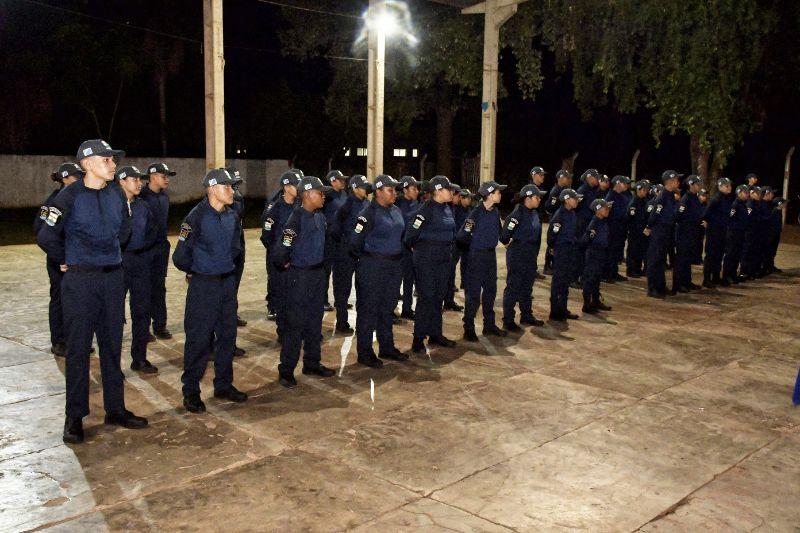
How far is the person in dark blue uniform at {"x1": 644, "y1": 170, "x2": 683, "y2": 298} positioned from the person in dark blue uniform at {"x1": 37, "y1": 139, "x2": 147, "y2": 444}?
880 centimetres

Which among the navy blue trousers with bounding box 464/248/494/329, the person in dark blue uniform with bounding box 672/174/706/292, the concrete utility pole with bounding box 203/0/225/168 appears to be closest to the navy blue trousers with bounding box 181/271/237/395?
the navy blue trousers with bounding box 464/248/494/329

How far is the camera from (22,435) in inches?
229

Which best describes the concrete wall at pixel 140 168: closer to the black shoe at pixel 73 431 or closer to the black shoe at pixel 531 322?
the black shoe at pixel 531 322

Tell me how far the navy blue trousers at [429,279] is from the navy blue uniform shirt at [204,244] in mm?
2590

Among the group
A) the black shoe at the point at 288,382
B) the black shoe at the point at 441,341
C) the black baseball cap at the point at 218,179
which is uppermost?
the black baseball cap at the point at 218,179

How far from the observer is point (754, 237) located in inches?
575

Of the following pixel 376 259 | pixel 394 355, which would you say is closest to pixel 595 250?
pixel 394 355

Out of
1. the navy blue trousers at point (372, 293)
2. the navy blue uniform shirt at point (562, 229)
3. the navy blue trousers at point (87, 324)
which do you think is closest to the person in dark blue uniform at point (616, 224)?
the navy blue uniform shirt at point (562, 229)

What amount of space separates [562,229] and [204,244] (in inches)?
207

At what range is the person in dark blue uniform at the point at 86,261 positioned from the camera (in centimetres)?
563

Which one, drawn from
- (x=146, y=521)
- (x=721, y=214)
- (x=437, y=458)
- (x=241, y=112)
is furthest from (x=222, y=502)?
(x=241, y=112)

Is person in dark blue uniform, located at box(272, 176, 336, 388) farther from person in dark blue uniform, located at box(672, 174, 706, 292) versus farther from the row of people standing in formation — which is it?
person in dark blue uniform, located at box(672, 174, 706, 292)

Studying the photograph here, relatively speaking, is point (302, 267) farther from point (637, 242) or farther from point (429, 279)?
point (637, 242)

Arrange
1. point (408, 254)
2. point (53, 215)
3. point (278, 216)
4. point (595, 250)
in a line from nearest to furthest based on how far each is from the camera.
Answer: point (53, 215)
point (278, 216)
point (408, 254)
point (595, 250)
